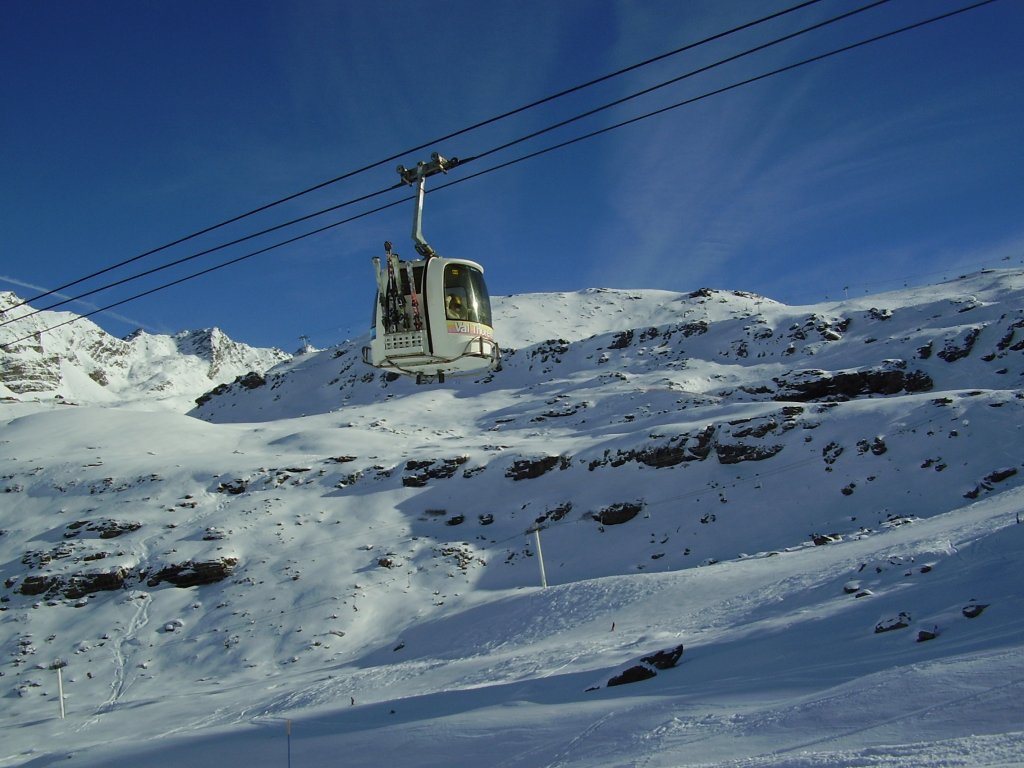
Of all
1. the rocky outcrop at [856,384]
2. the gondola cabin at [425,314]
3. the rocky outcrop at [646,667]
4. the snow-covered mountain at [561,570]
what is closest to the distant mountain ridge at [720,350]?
the rocky outcrop at [856,384]

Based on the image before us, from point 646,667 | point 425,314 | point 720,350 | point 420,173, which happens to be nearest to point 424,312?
point 425,314

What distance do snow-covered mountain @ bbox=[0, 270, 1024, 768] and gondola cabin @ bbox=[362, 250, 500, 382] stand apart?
677 cm

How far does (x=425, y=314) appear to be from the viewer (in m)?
13.3

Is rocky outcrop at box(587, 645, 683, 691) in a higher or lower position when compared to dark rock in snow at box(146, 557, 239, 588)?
lower

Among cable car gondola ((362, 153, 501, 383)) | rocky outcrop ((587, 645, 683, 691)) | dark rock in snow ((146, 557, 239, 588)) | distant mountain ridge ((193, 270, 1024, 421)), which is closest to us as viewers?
rocky outcrop ((587, 645, 683, 691))

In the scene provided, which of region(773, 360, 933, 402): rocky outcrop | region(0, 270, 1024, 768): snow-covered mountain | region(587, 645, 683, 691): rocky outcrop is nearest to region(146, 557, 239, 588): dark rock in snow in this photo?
region(0, 270, 1024, 768): snow-covered mountain

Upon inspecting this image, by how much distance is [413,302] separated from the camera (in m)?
13.3

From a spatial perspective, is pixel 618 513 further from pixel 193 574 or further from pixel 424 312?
pixel 424 312

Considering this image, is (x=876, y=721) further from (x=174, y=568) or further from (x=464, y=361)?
(x=174, y=568)

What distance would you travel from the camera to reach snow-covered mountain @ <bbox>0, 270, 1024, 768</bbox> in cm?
970

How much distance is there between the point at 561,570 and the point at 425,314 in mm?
22816

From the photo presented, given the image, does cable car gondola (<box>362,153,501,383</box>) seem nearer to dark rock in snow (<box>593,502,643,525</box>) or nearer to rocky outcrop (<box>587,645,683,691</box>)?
rocky outcrop (<box>587,645,683,691</box>)

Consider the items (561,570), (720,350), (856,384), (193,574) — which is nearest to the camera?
(561,570)

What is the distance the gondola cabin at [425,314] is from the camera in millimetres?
13266
